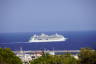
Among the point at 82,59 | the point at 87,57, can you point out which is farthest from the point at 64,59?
the point at 87,57

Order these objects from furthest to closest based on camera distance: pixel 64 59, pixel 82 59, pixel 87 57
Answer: pixel 64 59
pixel 82 59
pixel 87 57

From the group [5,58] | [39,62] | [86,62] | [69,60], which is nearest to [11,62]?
[5,58]

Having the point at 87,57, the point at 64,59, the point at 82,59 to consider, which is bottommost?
the point at 64,59

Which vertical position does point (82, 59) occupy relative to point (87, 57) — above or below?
below

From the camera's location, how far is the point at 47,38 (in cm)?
6931

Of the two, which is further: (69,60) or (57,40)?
(57,40)

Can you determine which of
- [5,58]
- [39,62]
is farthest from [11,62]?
[39,62]

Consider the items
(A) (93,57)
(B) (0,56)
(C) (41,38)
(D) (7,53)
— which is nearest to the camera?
(A) (93,57)

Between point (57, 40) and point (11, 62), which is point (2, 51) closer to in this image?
point (11, 62)

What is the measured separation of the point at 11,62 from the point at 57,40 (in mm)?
55011

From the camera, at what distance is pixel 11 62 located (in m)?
15.3

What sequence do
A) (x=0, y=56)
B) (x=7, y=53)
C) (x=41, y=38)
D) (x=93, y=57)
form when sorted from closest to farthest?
1. (x=93, y=57)
2. (x=0, y=56)
3. (x=7, y=53)
4. (x=41, y=38)

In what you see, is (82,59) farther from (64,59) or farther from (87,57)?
(64,59)

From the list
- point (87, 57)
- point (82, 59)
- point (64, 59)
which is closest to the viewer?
point (87, 57)
